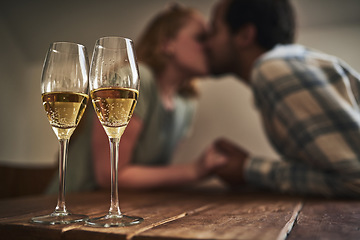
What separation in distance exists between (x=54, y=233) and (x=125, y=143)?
0.90 m

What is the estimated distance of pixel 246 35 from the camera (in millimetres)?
1571

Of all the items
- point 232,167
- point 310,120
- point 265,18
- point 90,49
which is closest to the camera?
point 310,120

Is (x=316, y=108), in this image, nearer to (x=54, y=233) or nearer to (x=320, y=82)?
(x=320, y=82)

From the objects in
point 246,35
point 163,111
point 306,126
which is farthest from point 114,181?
point 246,35

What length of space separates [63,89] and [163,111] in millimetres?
1084

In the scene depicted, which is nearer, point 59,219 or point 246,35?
point 59,219

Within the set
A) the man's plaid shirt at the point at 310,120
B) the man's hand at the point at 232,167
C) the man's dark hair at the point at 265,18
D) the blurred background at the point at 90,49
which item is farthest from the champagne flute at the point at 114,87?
the blurred background at the point at 90,49

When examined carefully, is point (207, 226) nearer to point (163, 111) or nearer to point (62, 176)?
point (62, 176)

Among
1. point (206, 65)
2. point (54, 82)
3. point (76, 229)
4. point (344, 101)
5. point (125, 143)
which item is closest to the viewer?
point (76, 229)

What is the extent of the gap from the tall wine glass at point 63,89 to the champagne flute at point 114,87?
0.04 metres

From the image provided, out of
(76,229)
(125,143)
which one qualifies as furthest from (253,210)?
(125,143)

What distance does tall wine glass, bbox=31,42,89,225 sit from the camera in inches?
21.5

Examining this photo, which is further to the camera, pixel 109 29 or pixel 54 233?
pixel 109 29

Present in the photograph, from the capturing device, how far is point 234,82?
1.86m
